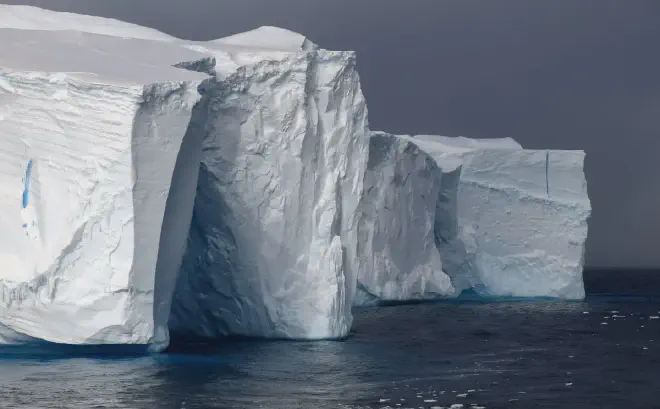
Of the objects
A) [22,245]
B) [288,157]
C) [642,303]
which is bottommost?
[642,303]

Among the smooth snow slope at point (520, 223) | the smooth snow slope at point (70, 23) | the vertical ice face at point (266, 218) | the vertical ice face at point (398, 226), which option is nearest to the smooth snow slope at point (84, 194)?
the vertical ice face at point (266, 218)

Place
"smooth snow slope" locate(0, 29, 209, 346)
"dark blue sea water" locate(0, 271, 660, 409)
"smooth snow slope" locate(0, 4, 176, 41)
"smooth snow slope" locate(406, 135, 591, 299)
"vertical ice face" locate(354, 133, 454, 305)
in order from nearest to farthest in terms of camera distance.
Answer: "dark blue sea water" locate(0, 271, 660, 409) < "smooth snow slope" locate(0, 29, 209, 346) < "smooth snow slope" locate(0, 4, 176, 41) < "vertical ice face" locate(354, 133, 454, 305) < "smooth snow slope" locate(406, 135, 591, 299)

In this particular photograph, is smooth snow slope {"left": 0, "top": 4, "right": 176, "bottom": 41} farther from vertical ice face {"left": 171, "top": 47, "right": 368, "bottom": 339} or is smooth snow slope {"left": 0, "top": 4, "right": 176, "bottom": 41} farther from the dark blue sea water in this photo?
the dark blue sea water

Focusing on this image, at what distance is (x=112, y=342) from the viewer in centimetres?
1310

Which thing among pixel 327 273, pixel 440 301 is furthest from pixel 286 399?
pixel 440 301

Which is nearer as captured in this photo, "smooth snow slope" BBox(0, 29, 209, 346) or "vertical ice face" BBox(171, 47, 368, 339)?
"smooth snow slope" BBox(0, 29, 209, 346)

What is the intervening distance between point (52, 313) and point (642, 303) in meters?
22.9

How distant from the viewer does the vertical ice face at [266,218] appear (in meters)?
16.5

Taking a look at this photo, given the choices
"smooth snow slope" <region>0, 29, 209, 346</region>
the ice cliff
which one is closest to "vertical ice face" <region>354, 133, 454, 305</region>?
the ice cliff

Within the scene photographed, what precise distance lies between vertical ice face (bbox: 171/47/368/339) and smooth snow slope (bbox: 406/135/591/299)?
14476 mm

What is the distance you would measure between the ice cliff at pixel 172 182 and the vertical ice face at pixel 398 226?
26.6 ft

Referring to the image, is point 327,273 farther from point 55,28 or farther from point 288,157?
point 55,28

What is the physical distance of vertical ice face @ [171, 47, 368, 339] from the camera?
16.5 metres

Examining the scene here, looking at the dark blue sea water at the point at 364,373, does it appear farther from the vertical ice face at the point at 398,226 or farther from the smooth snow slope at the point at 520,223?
the smooth snow slope at the point at 520,223
